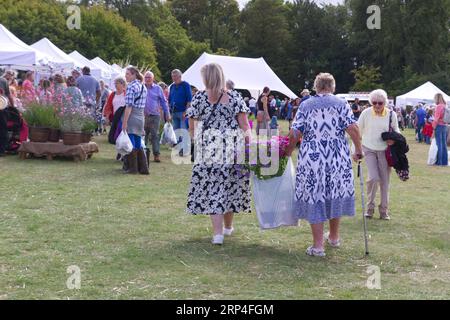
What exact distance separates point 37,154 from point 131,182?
133 inches

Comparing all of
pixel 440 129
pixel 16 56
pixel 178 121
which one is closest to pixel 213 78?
pixel 178 121

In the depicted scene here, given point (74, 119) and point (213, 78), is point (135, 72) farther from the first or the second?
point (213, 78)

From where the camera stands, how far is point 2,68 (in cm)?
2084

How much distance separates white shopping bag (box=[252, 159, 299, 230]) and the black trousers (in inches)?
327

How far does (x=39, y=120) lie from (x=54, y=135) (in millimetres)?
450

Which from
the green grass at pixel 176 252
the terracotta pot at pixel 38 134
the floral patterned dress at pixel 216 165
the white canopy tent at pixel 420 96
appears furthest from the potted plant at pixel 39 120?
the white canopy tent at pixel 420 96

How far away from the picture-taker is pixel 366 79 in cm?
6562

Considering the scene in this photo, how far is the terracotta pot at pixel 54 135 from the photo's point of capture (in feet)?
43.1

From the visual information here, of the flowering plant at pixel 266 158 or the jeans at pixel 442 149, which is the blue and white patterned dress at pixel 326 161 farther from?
the jeans at pixel 442 149

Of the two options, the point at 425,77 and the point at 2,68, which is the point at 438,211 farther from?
the point at 425,77

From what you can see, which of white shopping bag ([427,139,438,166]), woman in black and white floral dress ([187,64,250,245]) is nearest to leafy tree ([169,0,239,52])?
white shopping bag ([427,139,438,166])

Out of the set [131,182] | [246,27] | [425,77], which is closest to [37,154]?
[131,182]

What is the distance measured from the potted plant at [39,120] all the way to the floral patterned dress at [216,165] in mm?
7081
